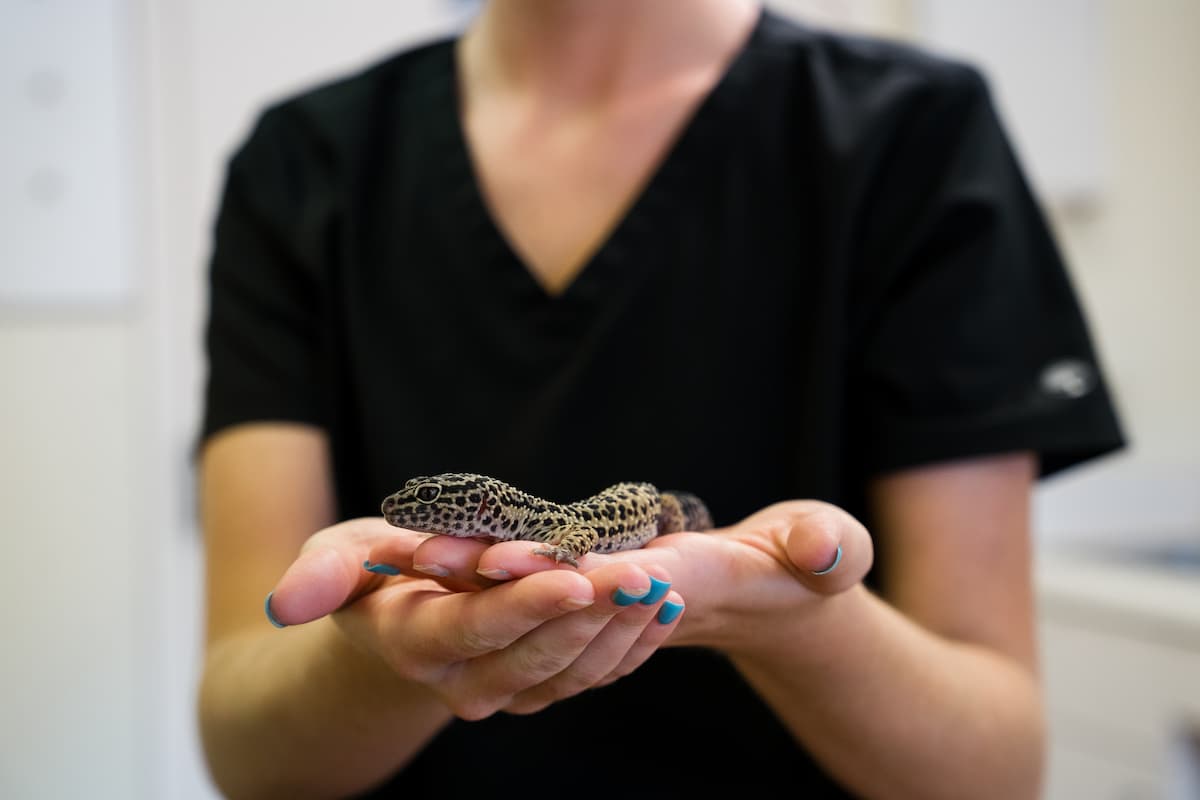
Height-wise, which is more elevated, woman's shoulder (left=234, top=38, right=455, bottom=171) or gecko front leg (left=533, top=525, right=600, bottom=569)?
woman's shoulder (left=234, top=38, right=455, bottom=171)

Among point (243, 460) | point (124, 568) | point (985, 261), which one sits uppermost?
point (985, 261)

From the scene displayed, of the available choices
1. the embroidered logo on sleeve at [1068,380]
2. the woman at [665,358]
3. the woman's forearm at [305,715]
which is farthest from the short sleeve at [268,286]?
the embroidered logo on sleeve at [1068,380]

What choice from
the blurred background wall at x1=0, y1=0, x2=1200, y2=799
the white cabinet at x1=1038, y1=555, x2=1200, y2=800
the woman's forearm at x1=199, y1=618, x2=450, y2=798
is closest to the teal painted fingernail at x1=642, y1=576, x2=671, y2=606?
the woman's forearm at x1=199, y1=618, x2=450, y2=798

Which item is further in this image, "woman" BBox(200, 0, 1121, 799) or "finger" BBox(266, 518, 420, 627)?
"woman" BBox(200, 0, 1121, 799)

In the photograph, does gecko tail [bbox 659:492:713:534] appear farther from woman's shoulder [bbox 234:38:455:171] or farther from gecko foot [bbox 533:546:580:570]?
woman's shoulder [bbox 234:38:455:171]

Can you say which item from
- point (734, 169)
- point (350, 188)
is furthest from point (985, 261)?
point (350, 188)

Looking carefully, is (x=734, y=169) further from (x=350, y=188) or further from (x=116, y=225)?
(x=116, y=225)

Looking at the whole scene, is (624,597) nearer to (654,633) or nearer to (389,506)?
(654,633)
